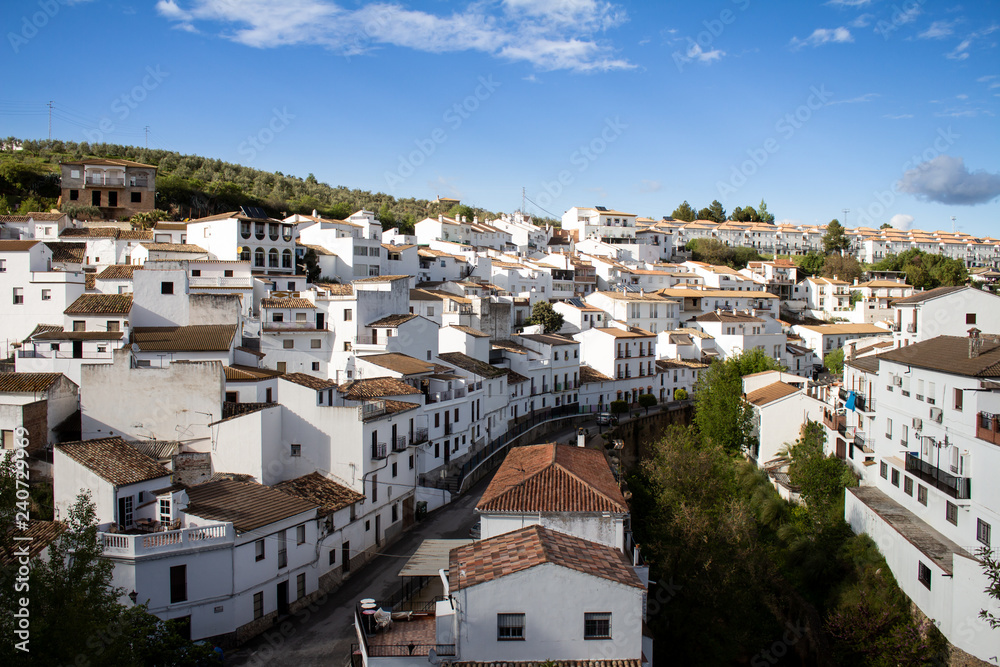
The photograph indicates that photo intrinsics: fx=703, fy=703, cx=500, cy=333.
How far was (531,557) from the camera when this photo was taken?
15.5 meters

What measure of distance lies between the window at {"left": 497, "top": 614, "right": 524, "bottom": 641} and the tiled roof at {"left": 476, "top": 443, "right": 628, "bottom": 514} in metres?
4.59

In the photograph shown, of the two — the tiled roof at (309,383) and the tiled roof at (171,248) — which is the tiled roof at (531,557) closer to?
the tiled roof at (309,383)

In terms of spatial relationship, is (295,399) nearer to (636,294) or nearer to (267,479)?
(267,479)

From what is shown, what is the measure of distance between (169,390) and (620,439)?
86.0 ft

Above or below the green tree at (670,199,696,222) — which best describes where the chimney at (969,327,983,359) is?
below

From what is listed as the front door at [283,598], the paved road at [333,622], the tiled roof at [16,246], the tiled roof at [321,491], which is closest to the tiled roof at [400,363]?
the paved road at [333,622]

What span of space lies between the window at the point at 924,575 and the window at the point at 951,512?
1838 millimetres

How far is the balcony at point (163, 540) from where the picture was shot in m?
18.6

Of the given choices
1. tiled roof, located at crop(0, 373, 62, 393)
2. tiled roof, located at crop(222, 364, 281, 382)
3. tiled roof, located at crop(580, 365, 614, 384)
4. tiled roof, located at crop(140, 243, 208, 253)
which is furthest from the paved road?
tiled roof, located at crop(140, 243, 208, 253)

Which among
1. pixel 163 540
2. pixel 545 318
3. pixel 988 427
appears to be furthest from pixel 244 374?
pixel 545 318

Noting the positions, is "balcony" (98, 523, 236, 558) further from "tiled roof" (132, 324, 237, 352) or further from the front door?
"tiled roof" (132, 324, 237, 352)

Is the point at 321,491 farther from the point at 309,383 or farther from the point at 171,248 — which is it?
the point at 171,248

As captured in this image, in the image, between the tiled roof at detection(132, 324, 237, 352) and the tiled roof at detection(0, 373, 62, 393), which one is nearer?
the tiled roof at detection(0, 373, 62, 393)

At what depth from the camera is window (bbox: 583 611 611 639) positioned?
49.4 ft
